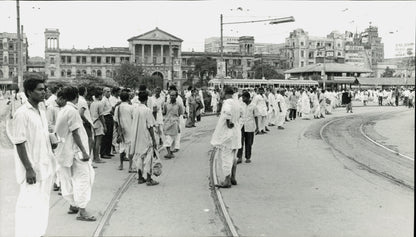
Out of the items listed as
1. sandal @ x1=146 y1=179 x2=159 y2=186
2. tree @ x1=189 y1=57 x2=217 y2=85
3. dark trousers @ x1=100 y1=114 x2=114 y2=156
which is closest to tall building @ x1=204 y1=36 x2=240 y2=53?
tree @ x1=189 y1=57 x2=217 y2=85

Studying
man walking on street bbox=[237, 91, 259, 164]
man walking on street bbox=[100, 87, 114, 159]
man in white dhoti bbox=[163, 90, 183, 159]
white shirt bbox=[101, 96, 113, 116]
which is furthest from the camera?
man in white dhoti bbox=[163, 90, 183, 159]

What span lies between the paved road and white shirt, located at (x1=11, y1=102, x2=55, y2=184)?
231 cm

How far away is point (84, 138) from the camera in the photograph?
6.60 meters

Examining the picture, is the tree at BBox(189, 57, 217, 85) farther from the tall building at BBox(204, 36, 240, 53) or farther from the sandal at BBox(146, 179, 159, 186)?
the sandal at BBox(146, 179, 159, 186)

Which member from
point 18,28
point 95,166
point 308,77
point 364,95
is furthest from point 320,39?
point 95,166

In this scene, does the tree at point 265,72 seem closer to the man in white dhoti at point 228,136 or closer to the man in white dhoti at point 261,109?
the man in white dhoti at point 261,109

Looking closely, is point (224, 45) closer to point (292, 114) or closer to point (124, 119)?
point (292, 114)

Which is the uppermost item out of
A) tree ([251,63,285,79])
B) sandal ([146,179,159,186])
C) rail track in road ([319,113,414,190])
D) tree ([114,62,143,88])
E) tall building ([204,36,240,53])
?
tall building ([204,36,240,53])

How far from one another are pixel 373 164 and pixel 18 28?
1637 centimetres

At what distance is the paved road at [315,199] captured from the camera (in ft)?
19.6

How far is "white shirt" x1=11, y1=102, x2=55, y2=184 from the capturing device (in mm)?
5027

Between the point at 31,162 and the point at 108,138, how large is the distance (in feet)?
23.2

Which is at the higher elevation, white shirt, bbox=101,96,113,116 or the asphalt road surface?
white shirt, bbox=101,96,113,116

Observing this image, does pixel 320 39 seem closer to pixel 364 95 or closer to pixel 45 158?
pixel 364 95
